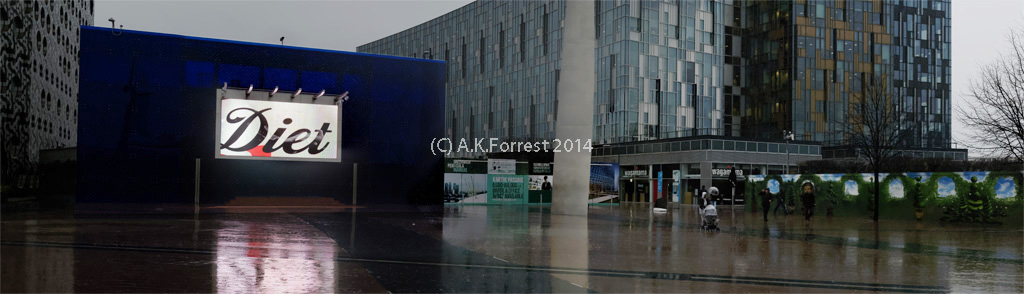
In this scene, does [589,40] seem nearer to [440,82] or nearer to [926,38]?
[440,82]

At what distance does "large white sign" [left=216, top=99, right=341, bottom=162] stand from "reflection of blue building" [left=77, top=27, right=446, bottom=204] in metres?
0.34

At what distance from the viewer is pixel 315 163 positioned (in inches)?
1265

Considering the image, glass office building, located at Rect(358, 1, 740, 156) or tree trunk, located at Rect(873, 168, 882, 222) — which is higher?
glass office building, located at Rect(358, 1, 740, 156)

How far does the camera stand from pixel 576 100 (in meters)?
37.1

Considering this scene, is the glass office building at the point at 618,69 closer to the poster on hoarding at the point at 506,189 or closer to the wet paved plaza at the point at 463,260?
the poster on hoarding at the point at 506,189

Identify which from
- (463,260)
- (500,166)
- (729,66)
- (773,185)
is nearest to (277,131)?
(463,260)

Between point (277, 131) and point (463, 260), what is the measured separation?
1956 cm

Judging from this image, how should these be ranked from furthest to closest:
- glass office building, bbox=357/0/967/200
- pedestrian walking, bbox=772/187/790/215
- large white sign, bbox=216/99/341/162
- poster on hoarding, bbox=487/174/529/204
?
glass office building, bbox=357/0/967/200 < poster on hoarding, bbox=487/174/529/204 < pedestrian walking, bbox=772/187/790/215 < large white sign, bbox=216/99/341/162

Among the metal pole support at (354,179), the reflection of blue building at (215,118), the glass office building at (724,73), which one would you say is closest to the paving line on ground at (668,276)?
the reflection of blue building at (215,118)

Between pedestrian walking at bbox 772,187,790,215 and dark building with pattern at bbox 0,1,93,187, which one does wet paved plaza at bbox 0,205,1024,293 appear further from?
dark building with pattern at bbox 0,1,93,187

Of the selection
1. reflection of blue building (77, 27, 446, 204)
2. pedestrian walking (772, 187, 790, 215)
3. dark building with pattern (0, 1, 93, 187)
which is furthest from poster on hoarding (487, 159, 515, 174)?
dark building with pattern (0, 1, 93, 187)

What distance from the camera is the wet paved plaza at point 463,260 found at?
10.8m

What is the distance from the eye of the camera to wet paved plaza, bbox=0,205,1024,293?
35.3 ft

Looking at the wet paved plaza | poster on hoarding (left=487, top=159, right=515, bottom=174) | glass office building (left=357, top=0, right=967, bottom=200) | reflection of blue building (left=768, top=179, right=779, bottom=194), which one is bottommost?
the wet paved plaza
